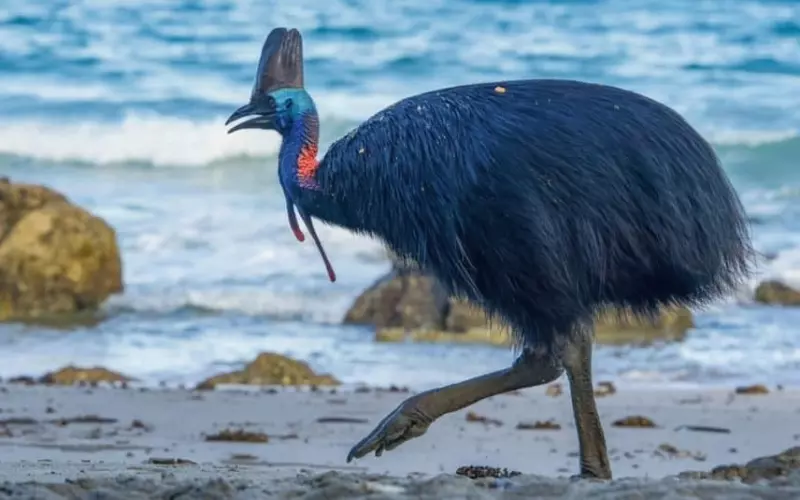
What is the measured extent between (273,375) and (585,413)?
4.45 metres

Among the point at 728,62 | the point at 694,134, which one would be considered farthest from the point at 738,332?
the point at 728,62

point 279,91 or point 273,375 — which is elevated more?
point 279,91

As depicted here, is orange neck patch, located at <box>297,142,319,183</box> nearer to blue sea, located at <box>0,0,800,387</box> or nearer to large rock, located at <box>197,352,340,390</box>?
large rock, located at <box>197,352,340,390</box>

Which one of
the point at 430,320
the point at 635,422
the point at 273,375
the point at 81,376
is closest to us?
the point at 635,422

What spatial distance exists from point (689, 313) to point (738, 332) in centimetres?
36

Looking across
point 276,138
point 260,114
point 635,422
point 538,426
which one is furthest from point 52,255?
point 260,114

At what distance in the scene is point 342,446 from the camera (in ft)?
24.2

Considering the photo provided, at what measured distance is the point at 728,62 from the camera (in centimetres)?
2375

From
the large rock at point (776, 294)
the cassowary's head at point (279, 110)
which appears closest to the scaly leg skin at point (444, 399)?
the cassowary's head at point (279, 110)

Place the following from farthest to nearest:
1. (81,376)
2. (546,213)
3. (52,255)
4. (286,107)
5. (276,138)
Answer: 1. (276,138)
2. (52,255)
3. (81,376)
4. (286,107)
5. (546,213)

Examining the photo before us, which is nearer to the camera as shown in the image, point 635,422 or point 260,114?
point 260,114

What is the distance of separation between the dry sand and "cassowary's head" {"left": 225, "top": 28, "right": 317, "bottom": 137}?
1.22m

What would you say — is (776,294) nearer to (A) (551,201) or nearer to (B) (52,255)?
(B) (52,255)

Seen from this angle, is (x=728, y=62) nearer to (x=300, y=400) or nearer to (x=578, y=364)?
(x=300, y=400)
